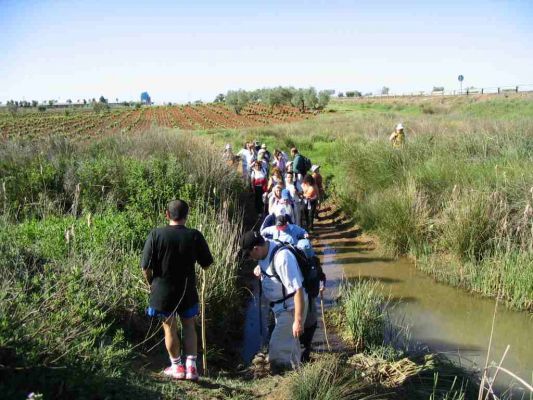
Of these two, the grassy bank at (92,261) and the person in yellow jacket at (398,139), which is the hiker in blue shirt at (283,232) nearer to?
the grassy bank at (92,261)

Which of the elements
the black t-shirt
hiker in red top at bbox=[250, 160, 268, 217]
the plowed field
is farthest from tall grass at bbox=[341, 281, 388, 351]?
the plowed field

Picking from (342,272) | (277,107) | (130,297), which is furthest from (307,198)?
(277,107)

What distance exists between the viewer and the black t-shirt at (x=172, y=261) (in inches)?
175

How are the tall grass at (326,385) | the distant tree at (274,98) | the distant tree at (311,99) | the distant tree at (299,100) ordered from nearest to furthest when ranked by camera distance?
the tall grass at (326,385) < the distant tree at (311,99) < the distant tree at (299,100) < the distant tree at (274,98)

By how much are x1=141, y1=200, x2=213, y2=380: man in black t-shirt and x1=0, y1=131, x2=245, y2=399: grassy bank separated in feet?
1.24

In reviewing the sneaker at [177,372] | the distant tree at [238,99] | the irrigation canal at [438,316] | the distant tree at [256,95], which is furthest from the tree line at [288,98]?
the sneaker at [177,372]

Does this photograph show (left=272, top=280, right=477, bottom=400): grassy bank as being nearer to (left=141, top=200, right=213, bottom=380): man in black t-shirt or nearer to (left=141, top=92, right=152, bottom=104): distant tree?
(left=141, top=200, right=213, bottom=380): man in black t-shirt

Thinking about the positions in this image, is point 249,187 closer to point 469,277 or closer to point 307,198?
point 307,198

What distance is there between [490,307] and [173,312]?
5.75 metres

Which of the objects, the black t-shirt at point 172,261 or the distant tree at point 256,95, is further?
the distant tree at point 256,95

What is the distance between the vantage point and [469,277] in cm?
841

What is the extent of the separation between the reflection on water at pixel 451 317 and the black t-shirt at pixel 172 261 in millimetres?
3449

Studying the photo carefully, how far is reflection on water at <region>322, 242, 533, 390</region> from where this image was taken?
6.62 m

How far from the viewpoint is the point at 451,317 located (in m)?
7.75
